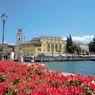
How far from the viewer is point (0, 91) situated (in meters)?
5.98

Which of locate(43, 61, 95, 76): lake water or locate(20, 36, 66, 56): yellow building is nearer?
locate(43, 61, 95, 76): lake water

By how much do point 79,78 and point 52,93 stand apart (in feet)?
7.48

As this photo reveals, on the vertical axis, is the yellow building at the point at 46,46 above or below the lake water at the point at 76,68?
above

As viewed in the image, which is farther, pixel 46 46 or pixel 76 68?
pixel 46 46

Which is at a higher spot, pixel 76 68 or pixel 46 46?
pixel 46 46

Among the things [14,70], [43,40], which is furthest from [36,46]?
[14,70]

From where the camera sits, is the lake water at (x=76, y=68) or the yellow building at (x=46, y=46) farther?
the yellow building at (x=46, y=46)

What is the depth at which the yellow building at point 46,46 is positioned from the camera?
160000 millimetres

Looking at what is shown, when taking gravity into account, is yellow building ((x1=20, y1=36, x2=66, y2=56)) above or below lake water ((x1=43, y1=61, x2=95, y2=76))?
above

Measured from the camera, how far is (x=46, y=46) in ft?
542

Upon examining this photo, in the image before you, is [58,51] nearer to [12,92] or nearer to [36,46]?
[36,46]

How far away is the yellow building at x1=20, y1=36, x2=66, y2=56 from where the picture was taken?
160000 mm

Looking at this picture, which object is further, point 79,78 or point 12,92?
point 79,78

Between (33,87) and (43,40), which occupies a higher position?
(43,40)
